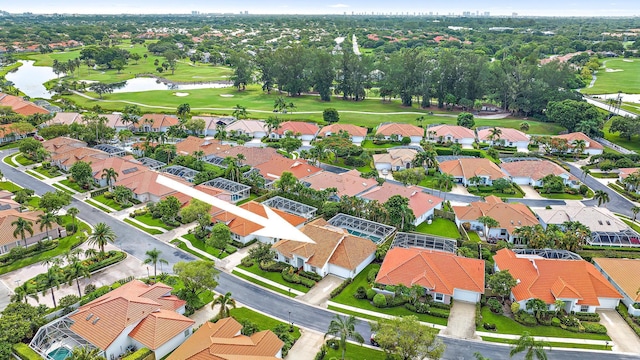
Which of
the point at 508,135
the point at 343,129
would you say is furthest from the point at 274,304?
the point at 508,135

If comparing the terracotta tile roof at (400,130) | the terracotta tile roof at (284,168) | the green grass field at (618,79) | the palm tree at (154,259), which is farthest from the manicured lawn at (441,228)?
the green grass field at (618,79)

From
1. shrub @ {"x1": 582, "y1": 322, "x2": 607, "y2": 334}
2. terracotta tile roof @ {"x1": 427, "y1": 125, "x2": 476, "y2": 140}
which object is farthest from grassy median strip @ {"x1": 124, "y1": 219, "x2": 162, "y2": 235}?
terracotta tile roof @ {"x1": 427, "y1": 125, "x2": 476, "y2": 140}

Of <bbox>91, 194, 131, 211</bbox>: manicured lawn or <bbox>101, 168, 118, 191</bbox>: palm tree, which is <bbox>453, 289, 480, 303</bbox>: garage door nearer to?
<bbox>91, 194, 131, 211</bbox>: manicured lawn

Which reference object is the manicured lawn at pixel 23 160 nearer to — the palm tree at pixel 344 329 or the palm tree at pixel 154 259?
the palm tree at pixel 154 259

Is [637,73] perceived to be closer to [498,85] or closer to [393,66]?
[498,85]

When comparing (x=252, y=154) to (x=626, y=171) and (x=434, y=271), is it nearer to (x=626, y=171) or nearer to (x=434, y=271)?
(x=434, y=271)

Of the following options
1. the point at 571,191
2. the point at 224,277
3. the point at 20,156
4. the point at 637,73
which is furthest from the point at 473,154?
the point at 637,73
